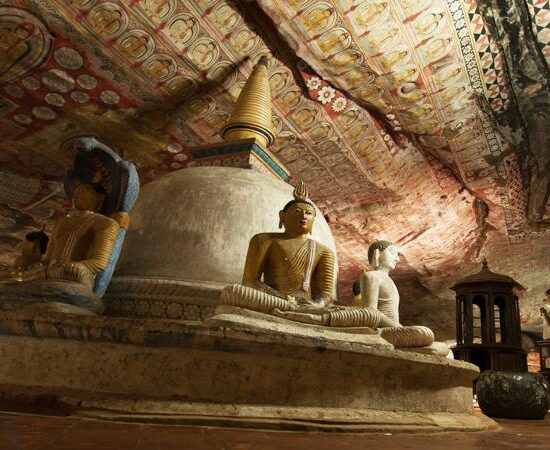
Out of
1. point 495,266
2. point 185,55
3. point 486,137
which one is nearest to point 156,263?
point 185,55

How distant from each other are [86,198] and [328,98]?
490 centimetres

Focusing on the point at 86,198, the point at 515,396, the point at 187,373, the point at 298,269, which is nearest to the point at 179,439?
the point at 187,373

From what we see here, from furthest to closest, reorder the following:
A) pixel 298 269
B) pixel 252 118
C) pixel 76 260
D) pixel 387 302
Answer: pixel 252 118, pixel 387 302, pixel 76 260, pixel 298 269

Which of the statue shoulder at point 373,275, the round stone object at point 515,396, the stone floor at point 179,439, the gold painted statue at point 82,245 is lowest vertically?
the stone floor at point 179,439

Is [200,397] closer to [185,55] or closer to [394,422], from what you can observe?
[394,422]

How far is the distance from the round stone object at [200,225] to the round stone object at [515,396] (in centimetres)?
184

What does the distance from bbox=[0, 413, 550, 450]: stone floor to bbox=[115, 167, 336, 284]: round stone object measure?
196 centimetres

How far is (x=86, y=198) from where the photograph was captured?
10.8ft

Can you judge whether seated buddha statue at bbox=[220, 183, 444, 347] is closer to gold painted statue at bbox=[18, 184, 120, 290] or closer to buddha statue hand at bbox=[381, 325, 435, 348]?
buddha statue hand at bbox=[381, 325, 435, 348]

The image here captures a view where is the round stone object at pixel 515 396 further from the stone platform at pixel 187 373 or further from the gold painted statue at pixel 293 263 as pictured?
the stone platform at pixel 187 373

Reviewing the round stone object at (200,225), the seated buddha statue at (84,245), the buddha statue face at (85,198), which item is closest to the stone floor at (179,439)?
the seated buddha statue at (84,245)

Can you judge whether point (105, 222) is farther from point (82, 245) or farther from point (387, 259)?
point (387, 259)

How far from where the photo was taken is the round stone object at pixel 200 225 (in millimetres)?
3713

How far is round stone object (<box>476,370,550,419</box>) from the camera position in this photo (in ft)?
12.1
